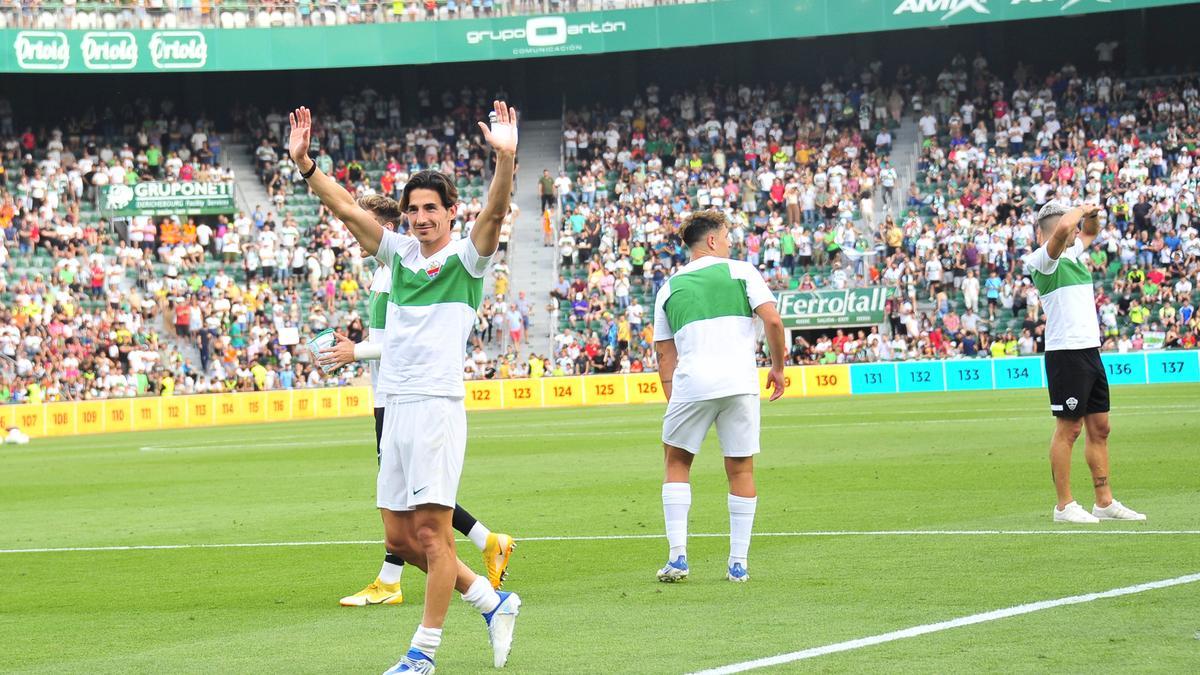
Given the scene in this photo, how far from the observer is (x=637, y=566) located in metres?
10.6

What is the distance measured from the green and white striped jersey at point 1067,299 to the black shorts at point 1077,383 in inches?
2.9

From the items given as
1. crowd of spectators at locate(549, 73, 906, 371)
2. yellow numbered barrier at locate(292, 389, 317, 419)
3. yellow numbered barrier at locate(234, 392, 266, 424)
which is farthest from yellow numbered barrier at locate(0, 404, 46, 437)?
crowd of spectators at locate(549, 73, 906, 371)

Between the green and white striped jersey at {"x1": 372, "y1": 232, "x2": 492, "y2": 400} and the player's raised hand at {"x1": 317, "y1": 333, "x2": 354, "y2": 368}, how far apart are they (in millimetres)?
1442

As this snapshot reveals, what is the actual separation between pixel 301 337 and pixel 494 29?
12024 millimetres

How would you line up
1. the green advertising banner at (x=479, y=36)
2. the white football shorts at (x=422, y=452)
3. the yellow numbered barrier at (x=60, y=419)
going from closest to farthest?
the white football shorts at (x=422, y=452) → the yellow numbered barrier at (x=60, y=419) → the green advertising banner at (x=479, y=36)

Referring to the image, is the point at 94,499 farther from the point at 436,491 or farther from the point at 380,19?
the point at 380,19

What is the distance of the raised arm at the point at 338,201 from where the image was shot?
284 inches

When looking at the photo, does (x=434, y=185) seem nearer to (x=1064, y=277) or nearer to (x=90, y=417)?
(x=1064, y=277)

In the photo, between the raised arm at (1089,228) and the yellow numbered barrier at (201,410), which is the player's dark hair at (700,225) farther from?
the yellow numbered barrier at (201,410)

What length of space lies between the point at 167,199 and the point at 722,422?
131ft

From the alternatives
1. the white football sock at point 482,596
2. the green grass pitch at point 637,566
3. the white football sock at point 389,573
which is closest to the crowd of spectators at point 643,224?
the green grass pitch at point 637,566

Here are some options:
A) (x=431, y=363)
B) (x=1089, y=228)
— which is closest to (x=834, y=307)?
(x=1089, y=228)

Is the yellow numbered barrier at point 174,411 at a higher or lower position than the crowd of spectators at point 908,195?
lower

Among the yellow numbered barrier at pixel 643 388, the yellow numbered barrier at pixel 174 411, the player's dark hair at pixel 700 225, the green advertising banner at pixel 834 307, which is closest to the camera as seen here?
the player's dark hair at pixel 700 225
